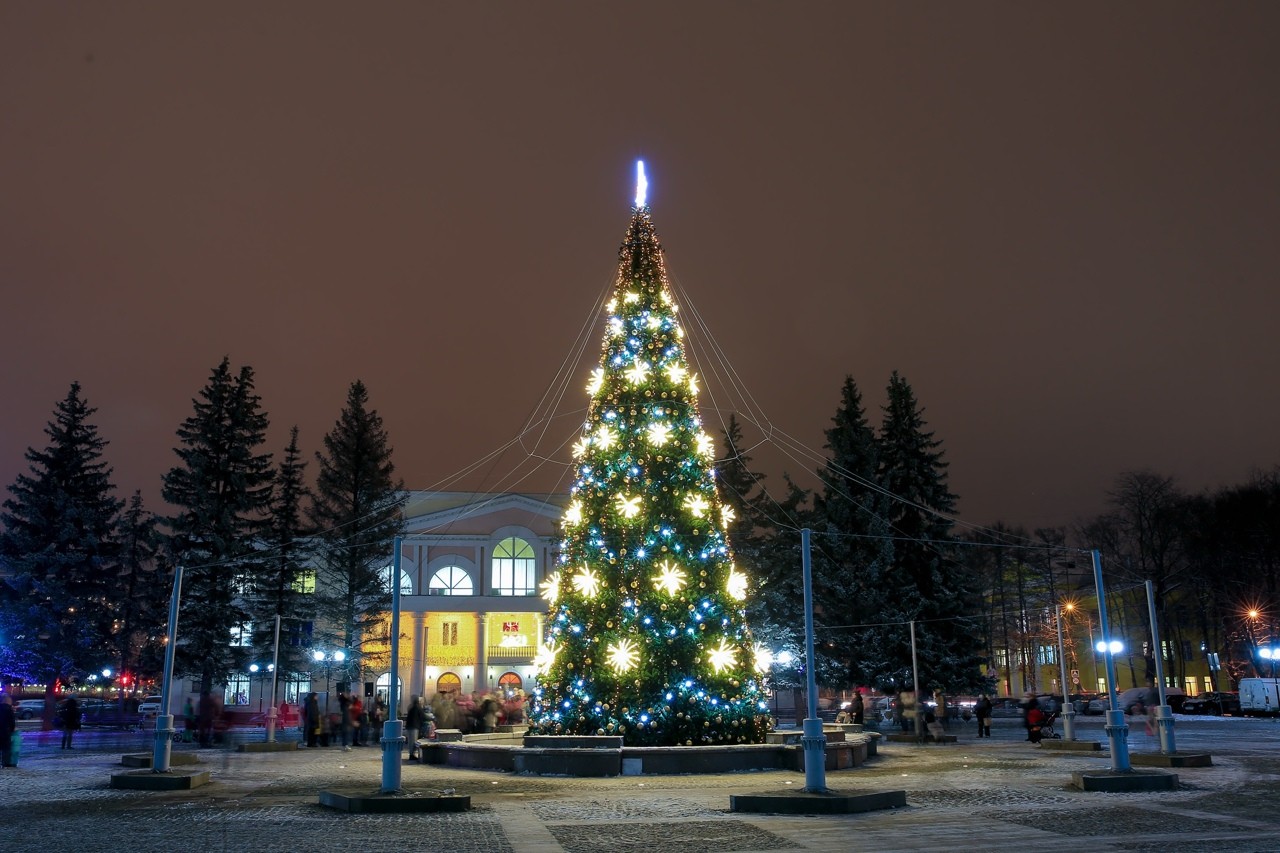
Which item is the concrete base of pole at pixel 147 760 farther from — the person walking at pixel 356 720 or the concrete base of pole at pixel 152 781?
the person walking at pixel 356 720

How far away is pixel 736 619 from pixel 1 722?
15.7 meters

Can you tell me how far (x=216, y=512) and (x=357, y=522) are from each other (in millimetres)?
7208

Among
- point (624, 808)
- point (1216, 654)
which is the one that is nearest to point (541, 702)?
point (624, 808)

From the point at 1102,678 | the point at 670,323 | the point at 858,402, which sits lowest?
the point at 1102,678

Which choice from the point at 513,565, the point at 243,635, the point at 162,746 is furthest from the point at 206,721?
the point at 513,565

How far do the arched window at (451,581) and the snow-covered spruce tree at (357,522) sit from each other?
9856 millimetres

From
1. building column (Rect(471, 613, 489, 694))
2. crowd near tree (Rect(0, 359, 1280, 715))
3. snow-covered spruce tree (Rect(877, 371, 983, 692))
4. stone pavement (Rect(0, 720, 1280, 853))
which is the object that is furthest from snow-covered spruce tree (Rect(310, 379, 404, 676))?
stone pavement (Rect(0, 720, 1280, 853))

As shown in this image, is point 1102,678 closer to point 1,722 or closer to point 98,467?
point 98,467

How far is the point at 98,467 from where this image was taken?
1934 inches

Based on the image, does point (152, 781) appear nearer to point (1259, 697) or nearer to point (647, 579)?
point (647, 579)

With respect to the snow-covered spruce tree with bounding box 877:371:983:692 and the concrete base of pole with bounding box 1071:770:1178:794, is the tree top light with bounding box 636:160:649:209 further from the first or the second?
the snow-covered spruce tree with bounding box 877:371:983:692

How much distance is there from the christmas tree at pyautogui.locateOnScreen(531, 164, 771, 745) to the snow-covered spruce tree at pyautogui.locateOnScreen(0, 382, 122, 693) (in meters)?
33.0

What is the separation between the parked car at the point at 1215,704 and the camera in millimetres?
54562

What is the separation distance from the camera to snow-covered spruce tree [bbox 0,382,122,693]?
4662 cm
